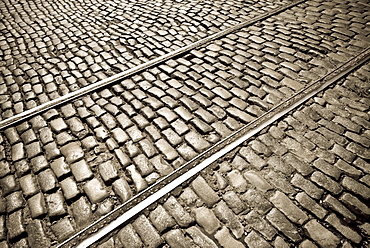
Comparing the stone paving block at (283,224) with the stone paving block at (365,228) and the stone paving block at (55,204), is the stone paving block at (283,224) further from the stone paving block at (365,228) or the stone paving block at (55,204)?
the stone paving block at (55,204)

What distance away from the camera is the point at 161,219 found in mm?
2396

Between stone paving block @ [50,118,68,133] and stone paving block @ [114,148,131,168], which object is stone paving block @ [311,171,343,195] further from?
stone paving block @ [50,118,68,133]

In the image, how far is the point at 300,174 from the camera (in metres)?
2.69

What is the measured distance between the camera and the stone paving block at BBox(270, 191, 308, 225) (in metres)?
2.34

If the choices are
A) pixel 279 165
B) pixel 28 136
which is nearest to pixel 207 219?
pixel 279 165

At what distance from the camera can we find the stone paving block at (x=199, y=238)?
7.27 feet

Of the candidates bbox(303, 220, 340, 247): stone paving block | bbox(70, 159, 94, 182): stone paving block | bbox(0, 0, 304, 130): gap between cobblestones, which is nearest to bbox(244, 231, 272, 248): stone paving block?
bbox(303, 220, 340, 247): stone paving block

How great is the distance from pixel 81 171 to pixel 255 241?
211 centimetres

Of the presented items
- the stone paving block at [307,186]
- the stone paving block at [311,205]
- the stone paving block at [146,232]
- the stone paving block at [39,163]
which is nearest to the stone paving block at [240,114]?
the stone paving block at [307,186]

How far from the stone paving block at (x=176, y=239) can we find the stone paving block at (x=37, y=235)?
1.16m

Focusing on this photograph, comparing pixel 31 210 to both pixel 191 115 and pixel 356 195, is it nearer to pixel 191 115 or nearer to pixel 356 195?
pixel 191 115

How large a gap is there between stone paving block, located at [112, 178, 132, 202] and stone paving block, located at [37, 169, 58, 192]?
72cm

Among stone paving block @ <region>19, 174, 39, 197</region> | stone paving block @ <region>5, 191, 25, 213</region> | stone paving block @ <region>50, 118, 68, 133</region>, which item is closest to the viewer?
stone paving block @ <region>5, 191, 25, 213</region>

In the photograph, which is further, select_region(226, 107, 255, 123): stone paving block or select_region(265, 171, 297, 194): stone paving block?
select_region(226, 107, 255, 123): stone paving block
